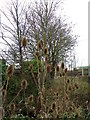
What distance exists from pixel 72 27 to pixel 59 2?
972 millimetres

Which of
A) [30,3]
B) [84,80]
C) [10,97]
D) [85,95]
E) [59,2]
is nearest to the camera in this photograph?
[10,97]

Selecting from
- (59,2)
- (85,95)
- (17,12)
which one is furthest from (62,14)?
(85,95)

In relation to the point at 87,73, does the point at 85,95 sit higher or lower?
lower

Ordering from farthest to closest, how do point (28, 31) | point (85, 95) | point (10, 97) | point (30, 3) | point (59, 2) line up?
point (59, 2), point (30, 3), point (28, 31), point (85, 95), point (10, 97)

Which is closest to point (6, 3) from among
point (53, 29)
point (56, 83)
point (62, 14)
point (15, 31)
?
point (15, 31)

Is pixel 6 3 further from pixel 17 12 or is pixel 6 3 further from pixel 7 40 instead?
pixel 7 40

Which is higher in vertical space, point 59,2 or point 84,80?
point 59,2

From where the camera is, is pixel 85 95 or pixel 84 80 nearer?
pixel 85 95

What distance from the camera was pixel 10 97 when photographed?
138 inches

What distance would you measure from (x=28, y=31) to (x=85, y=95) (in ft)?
8.11

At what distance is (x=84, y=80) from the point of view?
17.7 feet

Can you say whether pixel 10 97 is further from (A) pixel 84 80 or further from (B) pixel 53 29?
(B) pixel 53 29

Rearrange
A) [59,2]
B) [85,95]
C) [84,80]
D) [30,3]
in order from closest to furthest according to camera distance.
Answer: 1. [85,95]
2. [84,80]
3. [30,3]
4. [59,2]

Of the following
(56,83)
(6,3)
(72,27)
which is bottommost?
(56,83)
